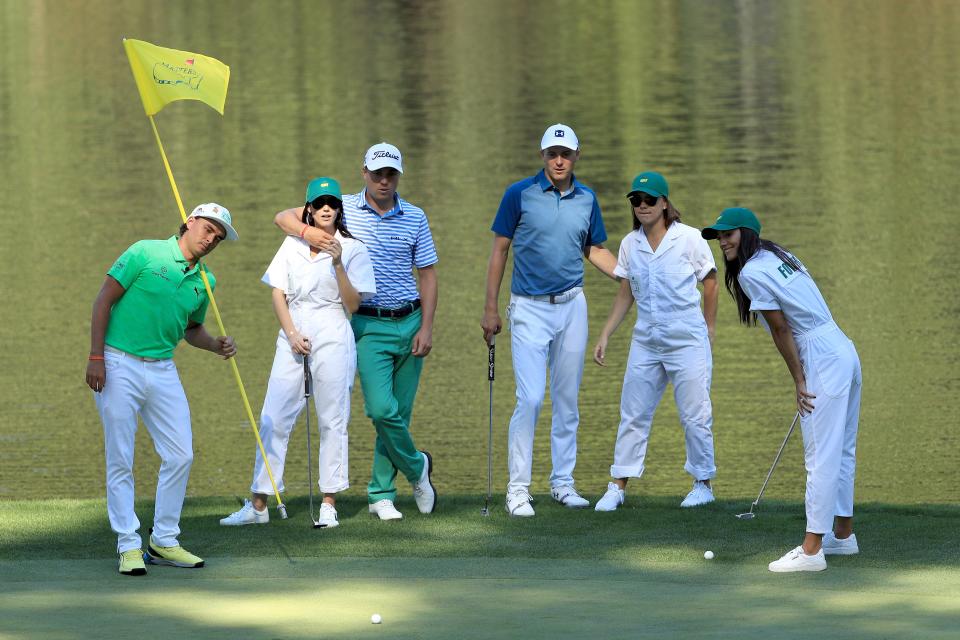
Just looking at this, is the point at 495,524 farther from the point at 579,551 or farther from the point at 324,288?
the point at 324,288

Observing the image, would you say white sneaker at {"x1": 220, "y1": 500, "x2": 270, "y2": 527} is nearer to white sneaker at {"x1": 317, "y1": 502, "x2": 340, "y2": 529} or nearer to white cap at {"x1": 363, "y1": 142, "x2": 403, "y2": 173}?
white sneaker at {"x1": 317, "y1": 502, "x2": 340, "y2": 529}

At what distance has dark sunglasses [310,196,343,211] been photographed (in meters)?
10.6

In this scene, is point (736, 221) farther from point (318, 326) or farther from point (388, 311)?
point (318, 326)

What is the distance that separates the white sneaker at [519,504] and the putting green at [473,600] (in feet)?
4.41

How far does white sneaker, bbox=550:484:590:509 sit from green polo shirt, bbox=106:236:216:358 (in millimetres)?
3032

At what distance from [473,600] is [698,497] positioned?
3067 mm

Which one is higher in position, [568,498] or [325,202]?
[325,202]

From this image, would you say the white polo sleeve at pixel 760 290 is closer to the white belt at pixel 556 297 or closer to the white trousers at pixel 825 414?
the white trousers at pixel 825 414

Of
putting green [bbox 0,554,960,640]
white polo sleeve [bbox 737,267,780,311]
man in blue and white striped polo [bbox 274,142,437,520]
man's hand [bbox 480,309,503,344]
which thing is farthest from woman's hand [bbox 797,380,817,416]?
man in blue and white striped polo [bbox 274,142,437,520]

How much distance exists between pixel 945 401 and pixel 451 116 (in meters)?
20.9

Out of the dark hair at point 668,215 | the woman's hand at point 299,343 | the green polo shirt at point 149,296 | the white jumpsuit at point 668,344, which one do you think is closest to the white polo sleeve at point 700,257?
the white jumpsuit at point 668,344

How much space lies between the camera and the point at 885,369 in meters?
17.0

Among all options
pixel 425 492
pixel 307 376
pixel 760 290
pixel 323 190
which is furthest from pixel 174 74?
pixel 760 290

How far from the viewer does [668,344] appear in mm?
11148
